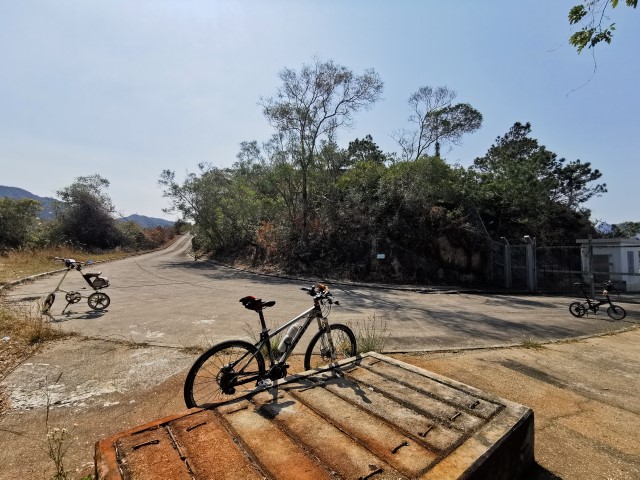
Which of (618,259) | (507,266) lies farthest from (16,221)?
(618,259)

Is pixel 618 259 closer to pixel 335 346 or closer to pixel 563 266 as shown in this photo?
pixel 563 266

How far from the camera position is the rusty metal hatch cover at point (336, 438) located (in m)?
1.97

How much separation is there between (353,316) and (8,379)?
21.1 feet

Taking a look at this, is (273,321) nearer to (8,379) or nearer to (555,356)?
(8,379)

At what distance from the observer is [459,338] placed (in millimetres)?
6723

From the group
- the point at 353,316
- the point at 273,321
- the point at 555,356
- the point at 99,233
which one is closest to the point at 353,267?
the point at 353,316

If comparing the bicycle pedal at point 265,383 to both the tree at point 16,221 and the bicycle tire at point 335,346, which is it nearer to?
the bicycle tire at point 335,346

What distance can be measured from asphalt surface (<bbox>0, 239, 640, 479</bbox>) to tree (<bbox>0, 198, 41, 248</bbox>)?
23119mm

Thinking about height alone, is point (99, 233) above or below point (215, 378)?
above

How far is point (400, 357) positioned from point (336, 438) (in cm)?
316

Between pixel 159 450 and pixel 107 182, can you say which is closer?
pixel 159 450

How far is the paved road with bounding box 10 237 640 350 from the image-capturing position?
6586 mm

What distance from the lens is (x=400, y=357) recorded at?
205 inches

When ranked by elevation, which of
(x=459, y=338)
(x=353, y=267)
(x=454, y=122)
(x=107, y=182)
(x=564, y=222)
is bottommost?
(x=459, y=338)
